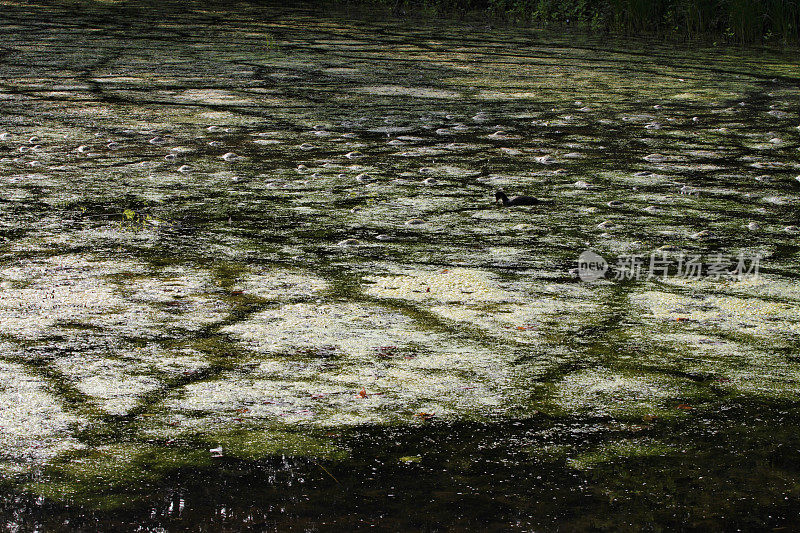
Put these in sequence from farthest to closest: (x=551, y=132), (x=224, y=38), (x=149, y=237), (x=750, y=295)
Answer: (x=224, y=38), (x=551, y=132), (x=149, y=237), (x=750, y=295)

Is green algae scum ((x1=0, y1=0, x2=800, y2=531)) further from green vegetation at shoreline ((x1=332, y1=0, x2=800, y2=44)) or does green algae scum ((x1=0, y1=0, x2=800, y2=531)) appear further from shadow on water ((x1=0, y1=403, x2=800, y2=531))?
green vegetation at shoreline ((x1=332, y1=0, x2=800, y2=44))

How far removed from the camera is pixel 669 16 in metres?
8.56

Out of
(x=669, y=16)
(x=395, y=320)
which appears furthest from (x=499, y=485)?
(x=669, y=16)

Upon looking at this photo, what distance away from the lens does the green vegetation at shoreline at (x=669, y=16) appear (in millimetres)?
7809

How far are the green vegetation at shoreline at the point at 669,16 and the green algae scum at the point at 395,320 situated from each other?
145 inches

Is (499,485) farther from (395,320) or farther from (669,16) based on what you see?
(669,16)

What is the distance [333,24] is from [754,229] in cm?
749

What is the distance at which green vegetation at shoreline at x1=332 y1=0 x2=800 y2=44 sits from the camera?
307 inches

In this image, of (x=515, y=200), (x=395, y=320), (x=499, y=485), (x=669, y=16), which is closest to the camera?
(x=499, y=485)

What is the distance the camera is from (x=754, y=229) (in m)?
2.61

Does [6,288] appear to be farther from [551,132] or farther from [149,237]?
[551,132]

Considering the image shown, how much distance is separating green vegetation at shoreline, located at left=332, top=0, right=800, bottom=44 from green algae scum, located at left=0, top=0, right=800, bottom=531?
3674 mm

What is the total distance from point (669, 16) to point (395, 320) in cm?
744

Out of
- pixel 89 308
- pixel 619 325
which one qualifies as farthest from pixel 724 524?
pixel 89 308
